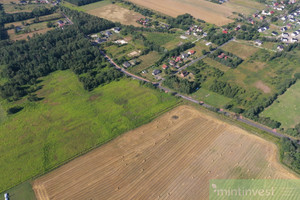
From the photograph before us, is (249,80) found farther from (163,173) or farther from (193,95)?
(163,173)

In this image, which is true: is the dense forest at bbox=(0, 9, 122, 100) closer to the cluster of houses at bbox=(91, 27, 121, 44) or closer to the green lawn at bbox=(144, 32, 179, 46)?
the cluster of houses at bbox=(91, 27, 121, 44)

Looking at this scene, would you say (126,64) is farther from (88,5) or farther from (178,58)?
(88,5)

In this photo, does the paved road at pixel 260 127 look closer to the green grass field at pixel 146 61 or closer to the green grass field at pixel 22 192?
the green grass field at pixel 146 61

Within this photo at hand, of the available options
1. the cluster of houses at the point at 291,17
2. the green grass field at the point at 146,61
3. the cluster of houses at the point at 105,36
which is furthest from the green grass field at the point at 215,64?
the cluster of houses at the point at 291,17

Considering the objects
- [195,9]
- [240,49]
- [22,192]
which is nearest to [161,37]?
[240,49]

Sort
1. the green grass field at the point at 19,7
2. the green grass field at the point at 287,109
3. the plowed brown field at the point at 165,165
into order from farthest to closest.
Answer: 1. the green grass field at the point at 19,7
2. the green grass field at the point at 287,109
3. the plowed brown field at the point at 165,165
